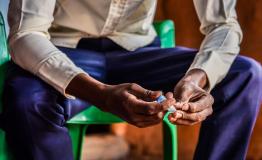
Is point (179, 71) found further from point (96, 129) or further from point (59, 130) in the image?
point (96, 129)

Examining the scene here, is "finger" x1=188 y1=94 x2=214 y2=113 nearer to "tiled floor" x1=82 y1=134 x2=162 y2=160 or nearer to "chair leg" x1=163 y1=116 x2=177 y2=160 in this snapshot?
"chair leg" x1=163 y1=116 x2=177 y2=160

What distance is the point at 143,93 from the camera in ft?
2.89

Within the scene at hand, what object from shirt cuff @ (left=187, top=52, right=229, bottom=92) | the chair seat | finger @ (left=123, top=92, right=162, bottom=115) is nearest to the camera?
finger @ (left=123, top=92, right=162, bottom=115)

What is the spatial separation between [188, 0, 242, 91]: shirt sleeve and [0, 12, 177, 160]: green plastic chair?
22 centimetres

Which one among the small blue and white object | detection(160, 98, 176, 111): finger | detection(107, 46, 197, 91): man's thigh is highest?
detection(160, 98, 176, 111): finger

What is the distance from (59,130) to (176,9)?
97 centimetres

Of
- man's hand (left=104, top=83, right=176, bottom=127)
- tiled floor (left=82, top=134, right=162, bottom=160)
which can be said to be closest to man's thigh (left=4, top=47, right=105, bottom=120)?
man's hand (left=104, top=83, right=176, bottom=127)

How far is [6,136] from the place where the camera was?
972mm

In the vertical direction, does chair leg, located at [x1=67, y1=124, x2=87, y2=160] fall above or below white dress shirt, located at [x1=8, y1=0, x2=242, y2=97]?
below

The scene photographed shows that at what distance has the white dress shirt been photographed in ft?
3.17

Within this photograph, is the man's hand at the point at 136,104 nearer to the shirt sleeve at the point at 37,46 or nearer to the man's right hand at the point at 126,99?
the man's right hand at the point at 126,99

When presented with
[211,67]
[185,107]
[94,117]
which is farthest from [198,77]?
[94,117]

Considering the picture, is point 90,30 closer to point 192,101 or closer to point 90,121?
point 90,121

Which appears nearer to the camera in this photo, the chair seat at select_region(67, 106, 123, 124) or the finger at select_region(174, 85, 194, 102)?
the finger at select_region(174, 85, 194, 102)
